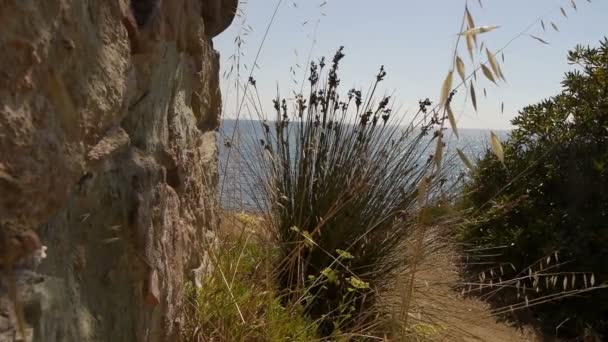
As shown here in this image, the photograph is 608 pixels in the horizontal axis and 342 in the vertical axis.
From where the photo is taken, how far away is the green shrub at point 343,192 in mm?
2633

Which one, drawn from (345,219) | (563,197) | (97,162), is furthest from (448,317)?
(97,162)

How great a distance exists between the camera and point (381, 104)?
9.30ft

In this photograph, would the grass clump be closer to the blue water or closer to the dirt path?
the dirt path

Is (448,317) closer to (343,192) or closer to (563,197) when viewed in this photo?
(343,192)

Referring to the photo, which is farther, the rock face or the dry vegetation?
the dry vegetation

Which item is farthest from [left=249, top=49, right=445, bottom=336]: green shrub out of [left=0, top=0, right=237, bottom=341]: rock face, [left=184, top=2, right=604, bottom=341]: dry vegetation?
[left=0, top=0, right=237, bottom=341]: rock face

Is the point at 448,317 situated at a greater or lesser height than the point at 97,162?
lesser

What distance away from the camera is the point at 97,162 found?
1.16 metres

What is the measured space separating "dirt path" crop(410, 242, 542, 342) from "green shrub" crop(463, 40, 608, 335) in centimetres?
29

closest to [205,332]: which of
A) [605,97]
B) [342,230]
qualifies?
[342,230]

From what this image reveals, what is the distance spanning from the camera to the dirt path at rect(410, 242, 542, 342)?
8.66 ft

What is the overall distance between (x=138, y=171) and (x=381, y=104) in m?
1.71

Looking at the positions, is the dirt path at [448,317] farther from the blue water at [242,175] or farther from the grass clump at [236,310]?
the blue water at [242,175]

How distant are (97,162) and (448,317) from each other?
2151mm
